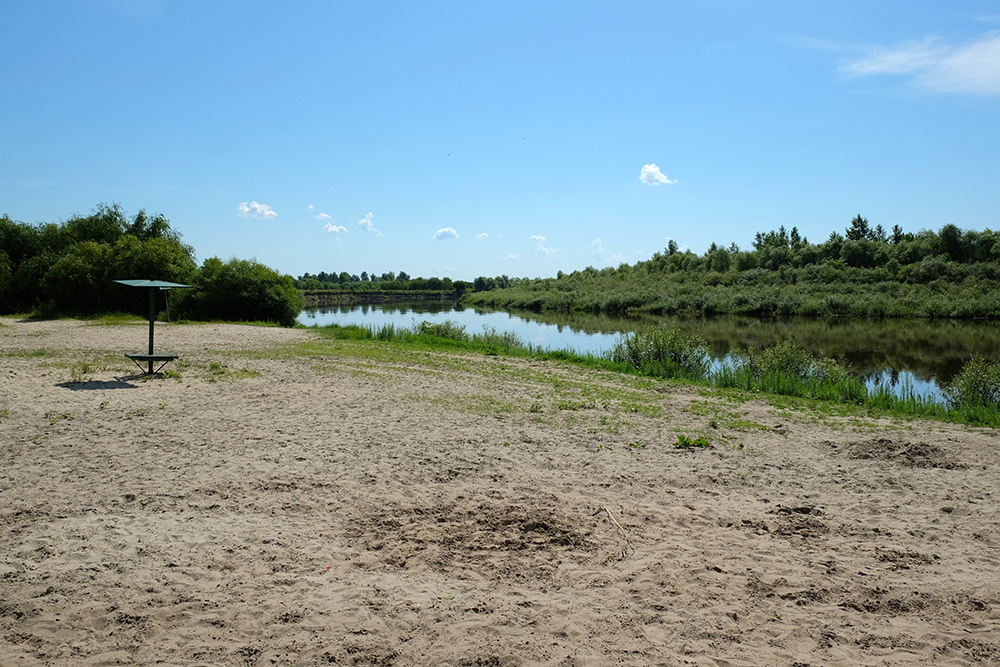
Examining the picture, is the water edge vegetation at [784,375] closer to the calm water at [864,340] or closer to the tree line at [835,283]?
the calm water at [864,340]

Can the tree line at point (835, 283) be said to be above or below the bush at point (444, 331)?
above

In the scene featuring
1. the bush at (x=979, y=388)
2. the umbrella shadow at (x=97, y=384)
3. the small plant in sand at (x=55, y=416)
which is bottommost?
the small plant in sand at (x=55, y=416)

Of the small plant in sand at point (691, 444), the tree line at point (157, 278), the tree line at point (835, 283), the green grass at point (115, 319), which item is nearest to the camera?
the small plant in sand at point (691, 444)

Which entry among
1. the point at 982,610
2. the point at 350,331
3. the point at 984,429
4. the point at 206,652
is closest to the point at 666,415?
the point at 984,429

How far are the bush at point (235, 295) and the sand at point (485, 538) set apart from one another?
21.7m

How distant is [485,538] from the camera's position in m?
5.08

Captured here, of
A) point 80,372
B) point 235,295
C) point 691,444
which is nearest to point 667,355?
point 691,444

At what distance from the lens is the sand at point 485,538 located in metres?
3.70

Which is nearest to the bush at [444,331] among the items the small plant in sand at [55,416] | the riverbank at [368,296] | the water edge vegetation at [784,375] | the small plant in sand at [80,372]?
the water edge vegetation at [784,375]

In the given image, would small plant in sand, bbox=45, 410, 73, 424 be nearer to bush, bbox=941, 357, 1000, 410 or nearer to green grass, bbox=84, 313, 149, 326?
bush, bbox=941, 357, 1000, 410

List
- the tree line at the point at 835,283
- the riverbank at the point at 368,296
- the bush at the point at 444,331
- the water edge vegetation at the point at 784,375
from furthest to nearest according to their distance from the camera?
1. the riverbank at the point at 368,296
2. the tree line at the point at 835,283
3. the bush at the point at 444,331
4. the water edge vegetation at the point at 784,375

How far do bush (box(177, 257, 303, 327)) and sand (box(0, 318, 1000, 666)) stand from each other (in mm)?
21732

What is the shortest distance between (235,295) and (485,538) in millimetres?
28825

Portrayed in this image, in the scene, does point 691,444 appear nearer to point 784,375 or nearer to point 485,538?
point 485,538
